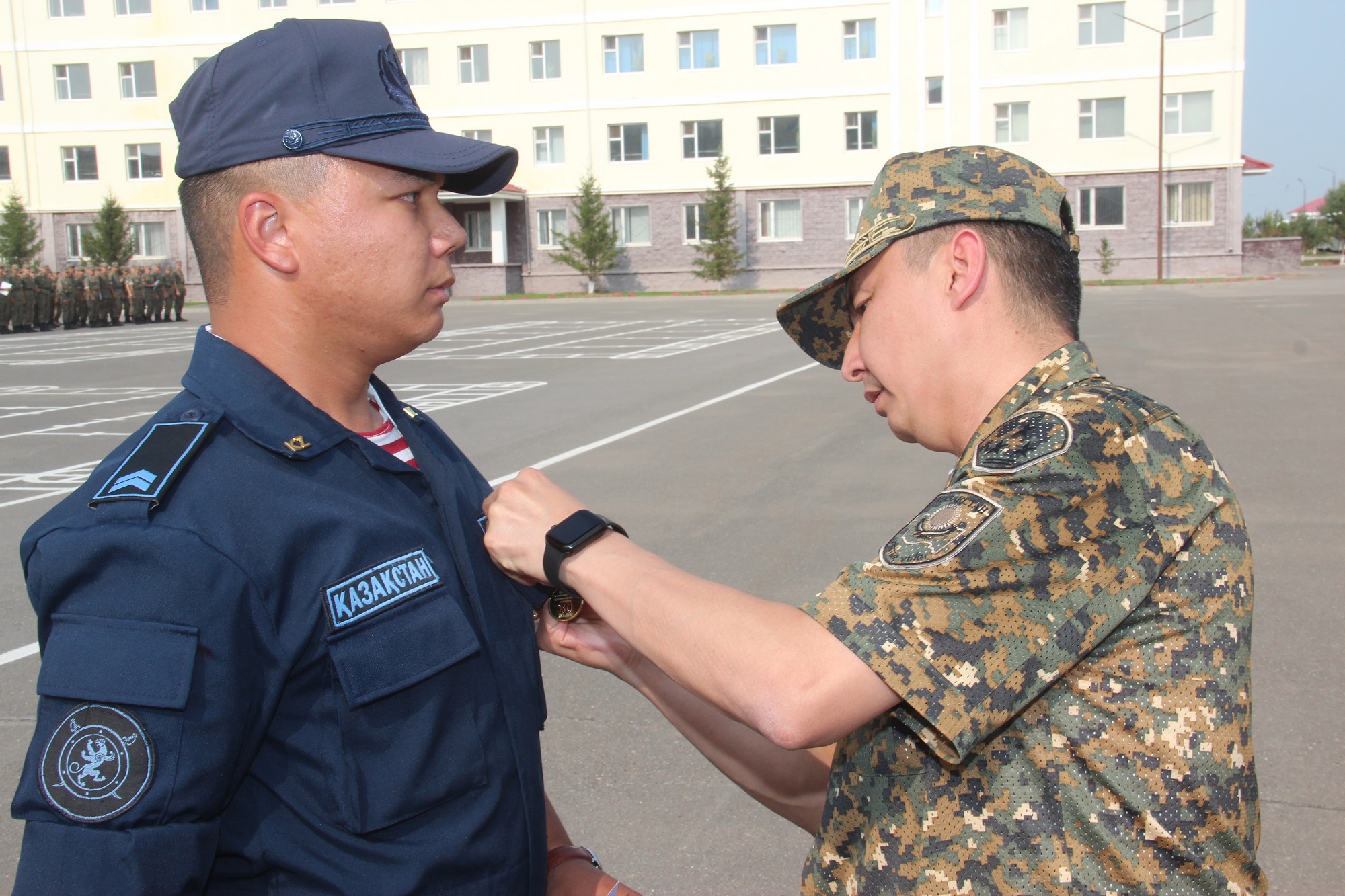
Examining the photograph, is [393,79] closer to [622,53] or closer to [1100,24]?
[1100,24]

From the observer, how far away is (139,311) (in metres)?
35.8

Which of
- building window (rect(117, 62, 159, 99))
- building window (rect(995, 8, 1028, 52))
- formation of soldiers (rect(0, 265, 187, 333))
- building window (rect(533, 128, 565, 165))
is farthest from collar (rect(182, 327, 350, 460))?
building window (rect(117, 62, 159, 99))

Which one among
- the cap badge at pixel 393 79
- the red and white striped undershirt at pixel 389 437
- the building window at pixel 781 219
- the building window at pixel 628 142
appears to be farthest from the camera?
the building window at pixel 628 142

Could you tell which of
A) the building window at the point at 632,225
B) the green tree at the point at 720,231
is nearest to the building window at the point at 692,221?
the green tree at the point at 720,231

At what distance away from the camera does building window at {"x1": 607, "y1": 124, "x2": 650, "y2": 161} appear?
157 ft

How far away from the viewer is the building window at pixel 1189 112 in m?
42.9

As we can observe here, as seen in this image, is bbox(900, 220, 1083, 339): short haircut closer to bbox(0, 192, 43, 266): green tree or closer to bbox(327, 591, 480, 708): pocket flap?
bbox(327, 591, 480, 708): pocket flap

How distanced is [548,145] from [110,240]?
18.6m

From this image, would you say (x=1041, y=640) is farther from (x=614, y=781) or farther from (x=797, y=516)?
(x=797, y=516)

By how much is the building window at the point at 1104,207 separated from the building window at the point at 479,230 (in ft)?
82.2

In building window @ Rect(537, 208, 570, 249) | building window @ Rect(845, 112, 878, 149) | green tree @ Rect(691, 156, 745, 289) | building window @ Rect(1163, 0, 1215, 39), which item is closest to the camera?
building window @ Rect(1163, 0, 1215, 39)

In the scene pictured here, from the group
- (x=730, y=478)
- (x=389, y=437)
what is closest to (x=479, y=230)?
(x=730, y=478)

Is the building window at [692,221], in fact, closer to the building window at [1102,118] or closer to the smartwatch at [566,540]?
the building window at [1102,118]

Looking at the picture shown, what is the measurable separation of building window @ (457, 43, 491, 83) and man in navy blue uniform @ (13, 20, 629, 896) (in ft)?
160
